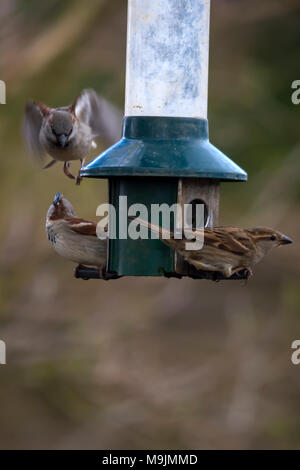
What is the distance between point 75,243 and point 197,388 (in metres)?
4.12

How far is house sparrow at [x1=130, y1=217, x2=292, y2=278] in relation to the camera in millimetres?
5027

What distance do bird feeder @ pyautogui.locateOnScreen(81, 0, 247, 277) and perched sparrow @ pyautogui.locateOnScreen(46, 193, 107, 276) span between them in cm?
13

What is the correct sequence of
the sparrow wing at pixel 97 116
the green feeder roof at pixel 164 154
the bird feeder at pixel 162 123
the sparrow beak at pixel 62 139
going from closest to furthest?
the green feeder roof at pixel 164 154 < the bird feeder at pixel 162 123 < the sparrow beak at pixel 62 139 < the sparrow wing at pixel 97 116

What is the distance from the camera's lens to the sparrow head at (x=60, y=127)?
6244 mm

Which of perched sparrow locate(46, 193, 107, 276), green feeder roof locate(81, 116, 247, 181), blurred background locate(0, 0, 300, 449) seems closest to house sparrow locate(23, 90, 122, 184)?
perched sparrow locate(46, 193, 107, 276)

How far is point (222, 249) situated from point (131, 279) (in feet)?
15.7

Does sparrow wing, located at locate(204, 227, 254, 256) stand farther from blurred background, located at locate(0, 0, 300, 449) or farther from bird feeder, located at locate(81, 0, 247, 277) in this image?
blurred background, located at locate(0, 0, 300, 449)

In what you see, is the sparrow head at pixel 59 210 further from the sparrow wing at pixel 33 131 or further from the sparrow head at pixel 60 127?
the sparrow wing at pixel 33 131

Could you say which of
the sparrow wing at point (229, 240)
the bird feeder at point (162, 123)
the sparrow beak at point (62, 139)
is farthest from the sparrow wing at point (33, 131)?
the sparrow wing at point (229, 240)

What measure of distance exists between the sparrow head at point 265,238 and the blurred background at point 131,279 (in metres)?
3.09

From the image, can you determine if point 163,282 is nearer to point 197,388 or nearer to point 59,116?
point 197,388

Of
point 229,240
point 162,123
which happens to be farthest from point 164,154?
point 229,240

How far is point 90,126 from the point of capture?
656cm

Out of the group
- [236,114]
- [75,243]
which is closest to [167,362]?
[236,114]
